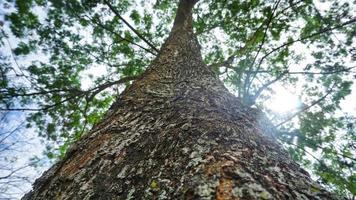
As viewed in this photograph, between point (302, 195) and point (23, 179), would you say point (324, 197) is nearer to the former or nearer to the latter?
point (302, 195)

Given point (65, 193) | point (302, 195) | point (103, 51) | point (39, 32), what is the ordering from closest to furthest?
1. point (302, 195)
2. point (65, 193)
3. point (39, 32)
4. point (103, 51)

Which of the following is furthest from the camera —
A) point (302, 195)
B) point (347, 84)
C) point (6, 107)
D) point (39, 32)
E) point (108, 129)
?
point (39, 32)

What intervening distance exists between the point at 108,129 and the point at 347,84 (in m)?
4.05

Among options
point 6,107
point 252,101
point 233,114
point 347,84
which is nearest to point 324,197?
point 233,114

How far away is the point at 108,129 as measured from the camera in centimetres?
158

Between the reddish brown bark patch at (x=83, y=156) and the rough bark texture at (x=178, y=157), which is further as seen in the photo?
the reddish brown bark patch at (x=83, y=156)

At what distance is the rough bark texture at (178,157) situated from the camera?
35.2 inches

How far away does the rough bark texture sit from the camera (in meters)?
0.89

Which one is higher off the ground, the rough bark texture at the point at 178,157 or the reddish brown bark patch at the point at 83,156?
the reddish brown bark patch at the point at 83,156

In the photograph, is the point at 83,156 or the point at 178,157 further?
the point at 83,156

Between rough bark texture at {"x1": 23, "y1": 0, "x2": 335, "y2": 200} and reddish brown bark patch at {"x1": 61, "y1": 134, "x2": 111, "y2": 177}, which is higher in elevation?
reddish brown bark patch at {"x1": 61, "y1": 134, "x2": 111, "y2": 177}

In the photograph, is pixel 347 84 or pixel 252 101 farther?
pixel 347 84

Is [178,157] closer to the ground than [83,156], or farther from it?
closer to the ground

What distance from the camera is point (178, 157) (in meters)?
1.11
